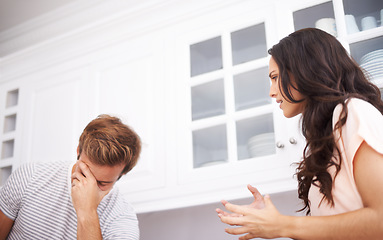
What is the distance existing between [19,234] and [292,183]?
106 cm

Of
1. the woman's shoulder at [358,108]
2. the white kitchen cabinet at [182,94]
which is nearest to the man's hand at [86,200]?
the white kitchen cabinet at [182,94]

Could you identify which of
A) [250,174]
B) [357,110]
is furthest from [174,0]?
[357,110]

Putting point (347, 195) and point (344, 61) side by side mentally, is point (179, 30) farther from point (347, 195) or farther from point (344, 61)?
point (347, 195)

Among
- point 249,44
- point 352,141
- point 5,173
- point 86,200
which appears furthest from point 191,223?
point 352,141

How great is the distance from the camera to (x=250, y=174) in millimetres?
1671

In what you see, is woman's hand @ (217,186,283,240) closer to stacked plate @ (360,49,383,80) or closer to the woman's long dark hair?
the woman's long dark hair

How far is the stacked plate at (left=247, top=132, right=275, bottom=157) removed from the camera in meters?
1.68

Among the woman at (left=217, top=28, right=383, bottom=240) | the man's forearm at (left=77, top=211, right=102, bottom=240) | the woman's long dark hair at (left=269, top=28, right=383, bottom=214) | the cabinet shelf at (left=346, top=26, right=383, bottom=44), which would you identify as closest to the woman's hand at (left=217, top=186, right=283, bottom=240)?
the woman at (left=217, top=28, right=383, bottom=240)

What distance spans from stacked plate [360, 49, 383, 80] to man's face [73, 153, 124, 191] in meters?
0.98

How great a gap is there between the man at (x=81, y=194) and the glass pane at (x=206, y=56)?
514mm

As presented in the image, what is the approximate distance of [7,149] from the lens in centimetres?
243

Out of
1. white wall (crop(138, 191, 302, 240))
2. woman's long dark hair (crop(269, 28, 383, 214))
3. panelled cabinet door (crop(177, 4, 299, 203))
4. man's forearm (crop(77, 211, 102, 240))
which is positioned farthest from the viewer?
white wall (crop(138, 191, 302, 240))

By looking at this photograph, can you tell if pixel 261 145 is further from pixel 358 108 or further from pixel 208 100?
pixel 358 108

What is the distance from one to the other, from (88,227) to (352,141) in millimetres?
961
